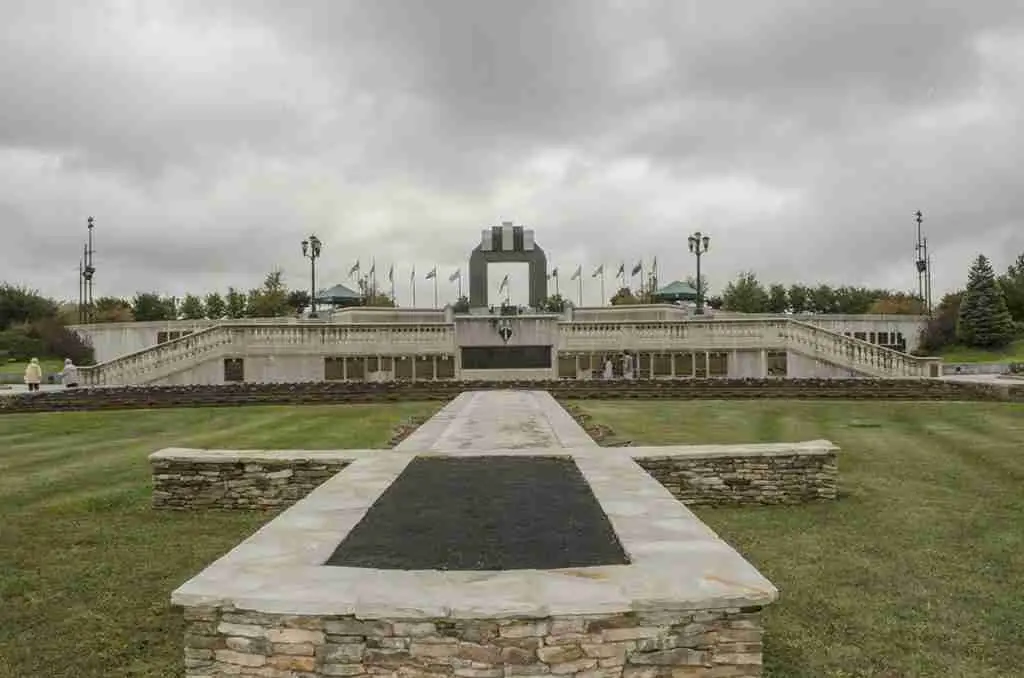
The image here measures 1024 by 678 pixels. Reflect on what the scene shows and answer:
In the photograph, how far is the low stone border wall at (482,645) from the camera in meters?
4.86

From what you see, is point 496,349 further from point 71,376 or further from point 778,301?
point 778,301

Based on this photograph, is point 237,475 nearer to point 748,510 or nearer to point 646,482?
point 646,482

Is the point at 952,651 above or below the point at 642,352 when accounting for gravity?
below

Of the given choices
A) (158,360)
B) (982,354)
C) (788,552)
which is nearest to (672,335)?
(158,360)

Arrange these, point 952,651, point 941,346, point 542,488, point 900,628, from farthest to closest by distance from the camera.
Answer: point 941,346 → point 542,488 → point 900,628 → point 952,651

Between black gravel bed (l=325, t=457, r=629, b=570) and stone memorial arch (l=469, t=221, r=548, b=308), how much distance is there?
3250cm

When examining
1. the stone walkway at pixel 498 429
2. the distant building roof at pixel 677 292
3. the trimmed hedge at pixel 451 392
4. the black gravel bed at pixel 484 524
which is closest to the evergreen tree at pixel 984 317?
the distant building roof at pixel 677 292

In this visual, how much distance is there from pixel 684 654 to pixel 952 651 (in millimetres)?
2849

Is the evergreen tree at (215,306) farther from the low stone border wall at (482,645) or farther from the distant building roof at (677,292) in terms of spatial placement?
the low stone border wall at (482,645)

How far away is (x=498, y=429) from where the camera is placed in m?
14.9

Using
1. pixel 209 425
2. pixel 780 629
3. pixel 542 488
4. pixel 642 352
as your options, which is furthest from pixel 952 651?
pixel 642 352

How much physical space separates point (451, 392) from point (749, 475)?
18190 mm

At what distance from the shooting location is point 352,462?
37.5 feet

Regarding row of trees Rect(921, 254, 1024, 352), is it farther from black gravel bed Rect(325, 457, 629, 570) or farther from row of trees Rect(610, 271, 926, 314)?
black gravel bed Rect(325, 457, 629, 570)
